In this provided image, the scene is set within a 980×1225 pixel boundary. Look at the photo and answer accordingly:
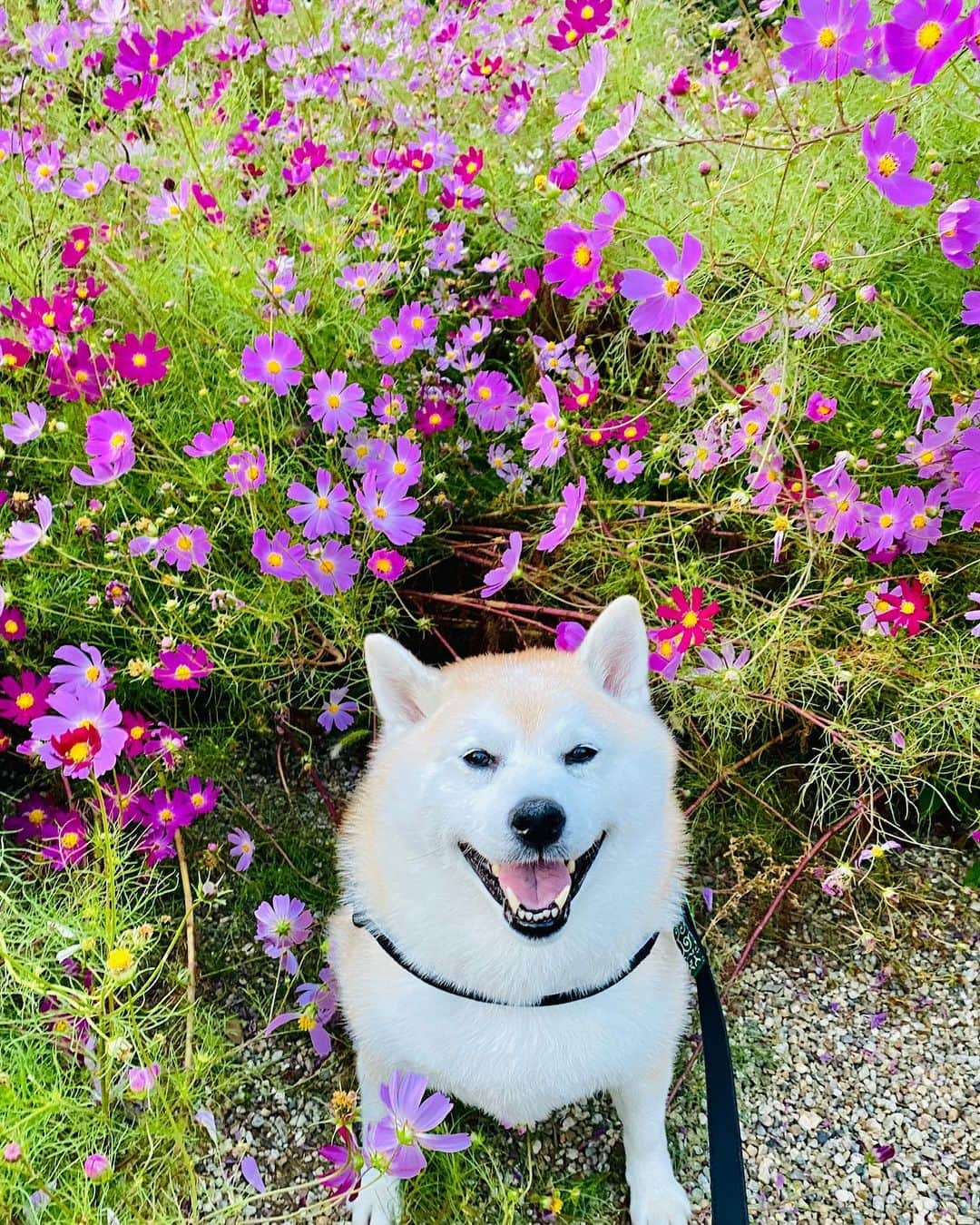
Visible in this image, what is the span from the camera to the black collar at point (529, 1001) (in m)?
1.44

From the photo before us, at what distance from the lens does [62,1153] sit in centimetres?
137

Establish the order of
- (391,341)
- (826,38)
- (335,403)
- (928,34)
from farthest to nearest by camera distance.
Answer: (391,341)
(335,403)
(826,38)
(928,34)

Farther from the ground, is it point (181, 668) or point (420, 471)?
point (420, 471)

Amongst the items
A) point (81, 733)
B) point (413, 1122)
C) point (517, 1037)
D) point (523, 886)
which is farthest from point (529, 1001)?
point (81, 733)

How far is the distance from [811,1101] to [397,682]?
1.23m

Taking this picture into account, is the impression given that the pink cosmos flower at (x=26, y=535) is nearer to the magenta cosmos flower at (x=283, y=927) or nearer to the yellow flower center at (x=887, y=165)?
the magenta cosmos flower at (x=283, y=927)

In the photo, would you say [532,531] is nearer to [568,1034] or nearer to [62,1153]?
[568,1034]

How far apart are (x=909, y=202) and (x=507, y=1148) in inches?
71.5

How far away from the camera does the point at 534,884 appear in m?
1.38

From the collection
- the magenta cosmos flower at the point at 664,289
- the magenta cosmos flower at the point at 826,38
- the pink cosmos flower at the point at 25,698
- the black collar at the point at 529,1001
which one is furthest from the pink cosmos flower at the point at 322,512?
the magenta cosmos flower at the point at 826,38

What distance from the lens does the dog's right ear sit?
146 centimetres

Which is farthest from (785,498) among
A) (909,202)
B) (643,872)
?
(643,872)

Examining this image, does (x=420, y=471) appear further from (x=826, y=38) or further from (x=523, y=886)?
(x=826, y=38)

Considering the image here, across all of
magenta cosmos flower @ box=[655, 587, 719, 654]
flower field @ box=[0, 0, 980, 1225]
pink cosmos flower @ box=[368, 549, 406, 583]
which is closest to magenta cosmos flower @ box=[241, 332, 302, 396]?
flower field @ box=[0, 0, 980, 1225]
